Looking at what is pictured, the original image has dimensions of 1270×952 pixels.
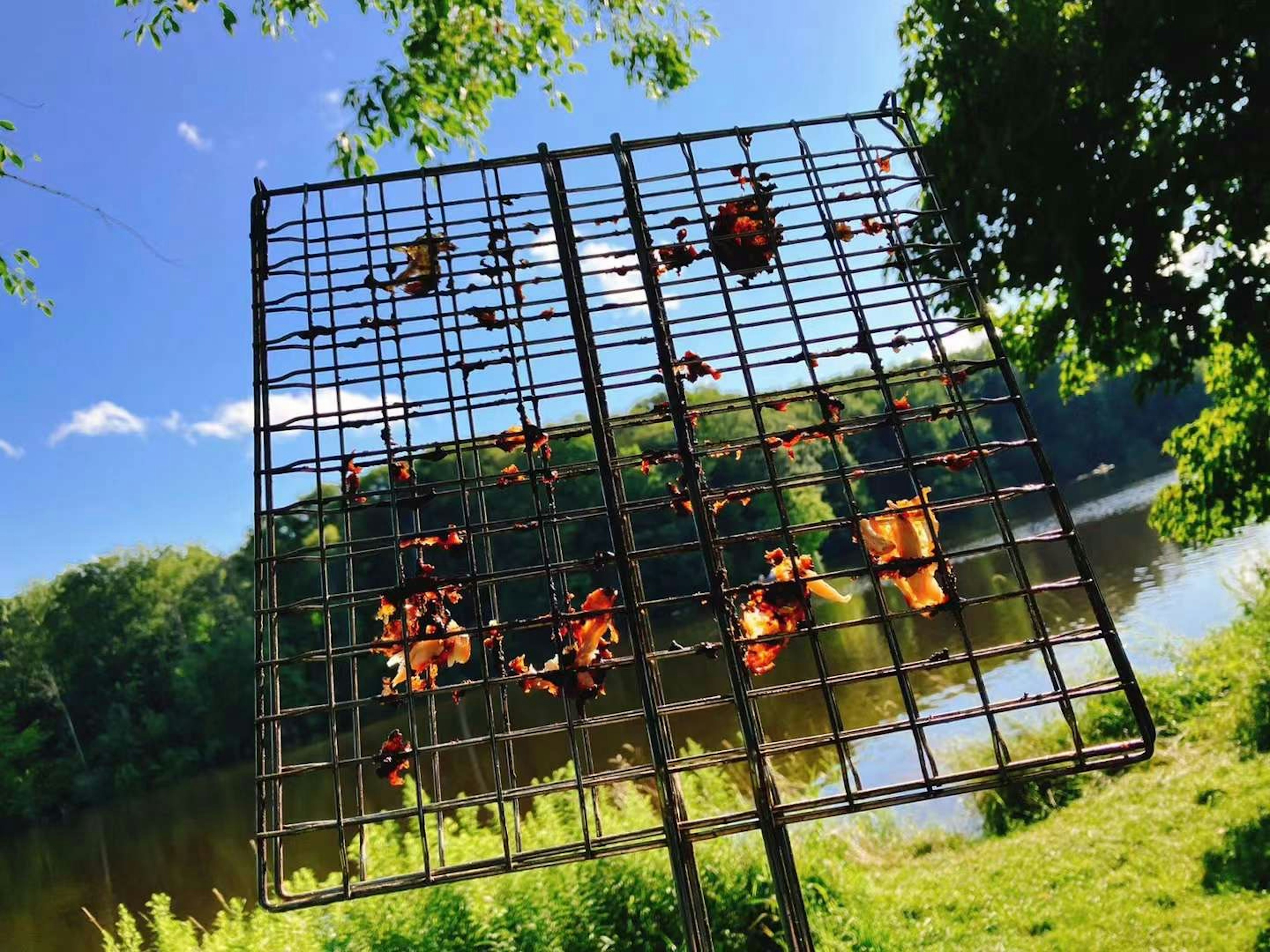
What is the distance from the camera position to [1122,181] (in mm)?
4742

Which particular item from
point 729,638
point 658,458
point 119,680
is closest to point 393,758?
point 729,638

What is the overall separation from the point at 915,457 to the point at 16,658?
43.8 meters

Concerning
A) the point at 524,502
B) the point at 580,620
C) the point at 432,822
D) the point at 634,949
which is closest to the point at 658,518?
the point at 524,502

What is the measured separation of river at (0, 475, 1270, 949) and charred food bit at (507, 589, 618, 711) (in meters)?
7.20

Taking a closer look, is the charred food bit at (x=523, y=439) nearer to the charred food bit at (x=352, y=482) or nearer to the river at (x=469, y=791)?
the charred food bit at (x=352, y=482)

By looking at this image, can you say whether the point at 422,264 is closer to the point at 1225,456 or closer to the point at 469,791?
the point at 1225,456

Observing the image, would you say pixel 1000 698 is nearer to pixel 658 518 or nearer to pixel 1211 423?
pixel 1211 423

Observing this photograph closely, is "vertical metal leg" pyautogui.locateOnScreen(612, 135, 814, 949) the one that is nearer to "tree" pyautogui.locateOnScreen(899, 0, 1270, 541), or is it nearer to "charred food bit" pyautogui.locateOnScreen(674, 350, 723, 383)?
"charred food bit" pyautogui.locateOnScreen(674, 350, 723, 383)

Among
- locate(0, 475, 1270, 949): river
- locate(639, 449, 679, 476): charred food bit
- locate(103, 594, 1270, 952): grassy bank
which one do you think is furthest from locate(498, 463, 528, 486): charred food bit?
locate(0, 475, 1270, 949): river

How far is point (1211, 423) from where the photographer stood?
6047mm

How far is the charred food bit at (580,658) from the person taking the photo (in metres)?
1.77

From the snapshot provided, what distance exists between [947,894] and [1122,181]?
17.0ft

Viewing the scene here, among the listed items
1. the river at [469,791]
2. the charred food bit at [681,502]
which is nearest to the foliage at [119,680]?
the river at [469,791]

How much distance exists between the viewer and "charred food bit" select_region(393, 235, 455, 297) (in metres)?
2.10
